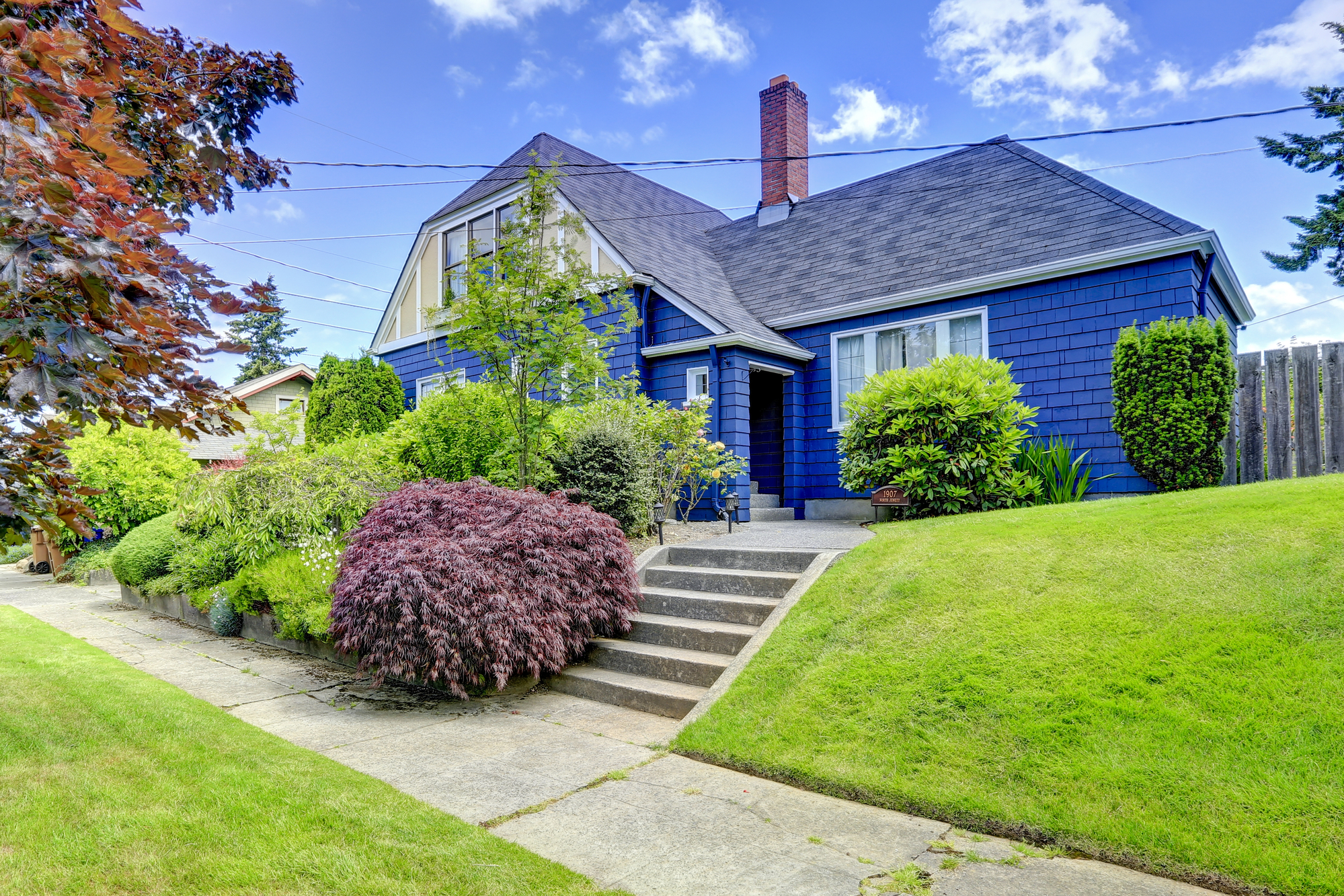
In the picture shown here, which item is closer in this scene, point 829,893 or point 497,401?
point 829,893

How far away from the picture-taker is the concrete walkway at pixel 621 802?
9.08 feet

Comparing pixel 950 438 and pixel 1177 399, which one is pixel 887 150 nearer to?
pixel 950 438

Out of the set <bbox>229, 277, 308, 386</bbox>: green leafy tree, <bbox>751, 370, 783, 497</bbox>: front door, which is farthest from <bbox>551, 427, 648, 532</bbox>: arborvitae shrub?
<bbox>229, 277, 308, 386</bbox>: green leafy tree

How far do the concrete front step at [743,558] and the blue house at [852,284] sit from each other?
3.69 meters

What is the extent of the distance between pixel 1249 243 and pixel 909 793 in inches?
705

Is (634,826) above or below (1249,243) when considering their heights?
below

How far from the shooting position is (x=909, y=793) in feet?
11.2

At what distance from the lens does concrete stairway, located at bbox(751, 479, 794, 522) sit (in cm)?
1149

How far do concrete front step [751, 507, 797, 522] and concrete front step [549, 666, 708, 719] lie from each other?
6037mm

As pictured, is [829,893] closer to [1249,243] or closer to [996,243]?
[996,243]

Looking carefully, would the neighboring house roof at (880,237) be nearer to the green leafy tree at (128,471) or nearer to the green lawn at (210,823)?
the green lawn at (210,823)

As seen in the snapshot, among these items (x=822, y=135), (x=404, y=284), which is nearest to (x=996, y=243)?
(x=822, y=135)

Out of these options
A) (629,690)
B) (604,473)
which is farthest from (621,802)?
(604,473)

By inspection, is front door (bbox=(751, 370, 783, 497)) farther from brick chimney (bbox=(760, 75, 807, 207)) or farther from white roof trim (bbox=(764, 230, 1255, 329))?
brick chimney (bbox=(760, 75, 807, 207))
